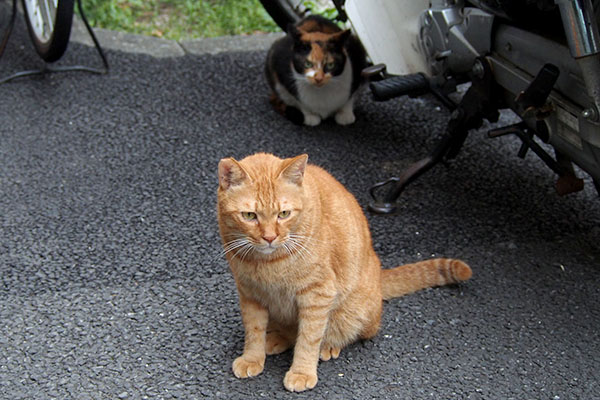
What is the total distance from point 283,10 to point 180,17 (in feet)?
4.97

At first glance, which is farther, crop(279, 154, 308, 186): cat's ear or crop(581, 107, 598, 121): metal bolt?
crop(581, 107, 598, 121): metal bolt

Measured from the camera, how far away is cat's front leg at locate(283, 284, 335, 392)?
2354 millimetres

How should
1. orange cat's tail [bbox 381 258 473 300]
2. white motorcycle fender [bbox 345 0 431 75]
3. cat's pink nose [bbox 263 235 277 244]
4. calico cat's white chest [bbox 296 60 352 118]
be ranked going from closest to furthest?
1. cat's pink nose [bbox 263 235 277 244]
2. orange cat's tail [bbox 381 258 473 300]
3. white motorcycle fender [bbox 345 0 431 75]
4. calico cat's white chest [bbox 296 60 352 118]

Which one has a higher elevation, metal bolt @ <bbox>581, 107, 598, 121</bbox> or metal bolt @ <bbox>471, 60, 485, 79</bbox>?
metal bolt @ <bbox>581, 107, 598, 121</bbox>

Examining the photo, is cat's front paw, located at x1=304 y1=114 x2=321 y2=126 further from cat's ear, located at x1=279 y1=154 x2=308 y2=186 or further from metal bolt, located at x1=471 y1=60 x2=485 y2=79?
cat's ear, located at x1=279 y1=154 x2=308 y2=186

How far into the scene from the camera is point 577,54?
2318 mm

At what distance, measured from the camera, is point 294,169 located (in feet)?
7.44

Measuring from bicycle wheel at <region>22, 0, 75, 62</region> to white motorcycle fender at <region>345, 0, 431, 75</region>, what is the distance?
159 centimetres

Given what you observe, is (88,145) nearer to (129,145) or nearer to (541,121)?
(129,145)

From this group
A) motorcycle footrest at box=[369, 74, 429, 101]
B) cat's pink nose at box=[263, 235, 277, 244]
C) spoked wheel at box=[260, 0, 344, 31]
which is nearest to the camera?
cat's pink nose at box=[263, 235, 277, 244]

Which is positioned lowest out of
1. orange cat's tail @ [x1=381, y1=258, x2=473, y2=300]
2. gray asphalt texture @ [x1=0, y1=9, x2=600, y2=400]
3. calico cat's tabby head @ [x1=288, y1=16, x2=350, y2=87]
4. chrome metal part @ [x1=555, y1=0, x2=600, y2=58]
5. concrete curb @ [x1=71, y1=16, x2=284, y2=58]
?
concrete curb @ [x1=71, y1=16, x2=284, y2=58]

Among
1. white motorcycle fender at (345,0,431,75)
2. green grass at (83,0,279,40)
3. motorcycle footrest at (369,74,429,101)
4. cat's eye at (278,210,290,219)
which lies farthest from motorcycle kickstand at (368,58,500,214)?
green grass at (83,0,279,40)

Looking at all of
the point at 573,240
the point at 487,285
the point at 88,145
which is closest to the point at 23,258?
the point at 88,145

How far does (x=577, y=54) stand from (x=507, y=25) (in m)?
0.62
